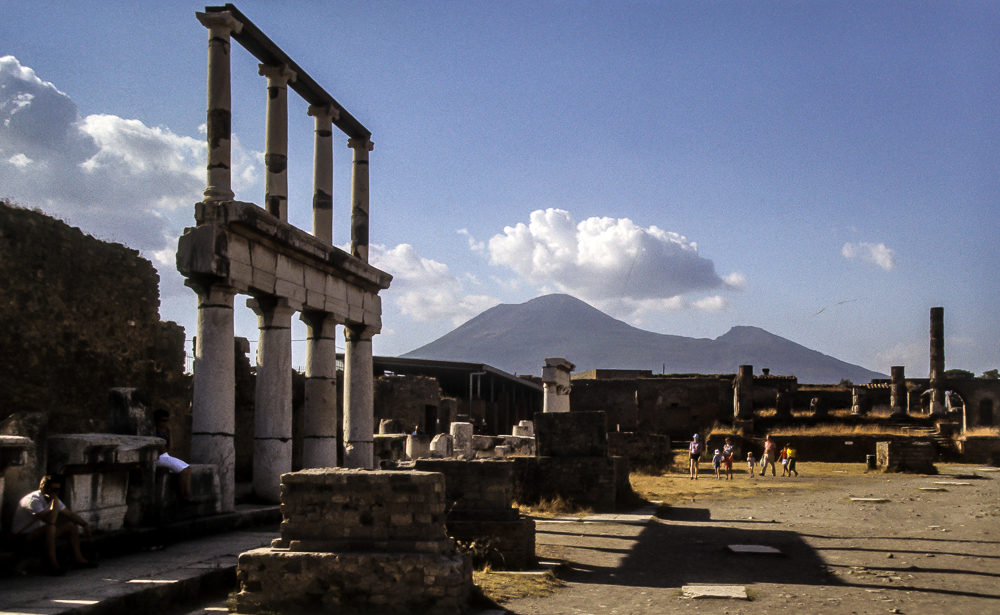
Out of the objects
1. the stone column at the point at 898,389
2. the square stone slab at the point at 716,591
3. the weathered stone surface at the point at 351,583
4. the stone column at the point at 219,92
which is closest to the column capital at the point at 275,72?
the stone column at the point at 219,92

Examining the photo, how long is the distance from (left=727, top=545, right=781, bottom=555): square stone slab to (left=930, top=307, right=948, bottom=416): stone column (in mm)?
45433

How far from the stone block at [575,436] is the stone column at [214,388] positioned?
297 inches

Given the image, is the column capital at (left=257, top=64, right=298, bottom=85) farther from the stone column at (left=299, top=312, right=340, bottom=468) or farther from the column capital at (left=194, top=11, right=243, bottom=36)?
the stone column at (left=299, top=312, right=340, bottom=468)

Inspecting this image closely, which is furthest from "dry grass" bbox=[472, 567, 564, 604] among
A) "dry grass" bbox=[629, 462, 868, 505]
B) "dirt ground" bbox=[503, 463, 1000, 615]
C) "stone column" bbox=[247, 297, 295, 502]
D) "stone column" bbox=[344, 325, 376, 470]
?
"dry grass" bbox=[629, 462, 868, 505]

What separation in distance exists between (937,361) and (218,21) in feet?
182

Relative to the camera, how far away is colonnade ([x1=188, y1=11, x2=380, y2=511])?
10.8 meters

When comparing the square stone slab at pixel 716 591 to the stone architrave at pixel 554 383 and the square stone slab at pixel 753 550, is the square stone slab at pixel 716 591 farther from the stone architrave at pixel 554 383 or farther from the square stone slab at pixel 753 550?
the stone architrave at pixel 554 383

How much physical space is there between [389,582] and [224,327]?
5.11 metres

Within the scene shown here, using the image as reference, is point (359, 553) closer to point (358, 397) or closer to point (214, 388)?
point (214, 388)

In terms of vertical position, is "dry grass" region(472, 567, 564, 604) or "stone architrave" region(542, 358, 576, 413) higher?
"stone architrave" region(542, 358, 576, 413)

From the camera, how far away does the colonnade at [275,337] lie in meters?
10.8

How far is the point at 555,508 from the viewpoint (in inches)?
636

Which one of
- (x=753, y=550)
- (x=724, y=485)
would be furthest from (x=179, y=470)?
(x=724, y=485)

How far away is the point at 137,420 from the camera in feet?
30.7
